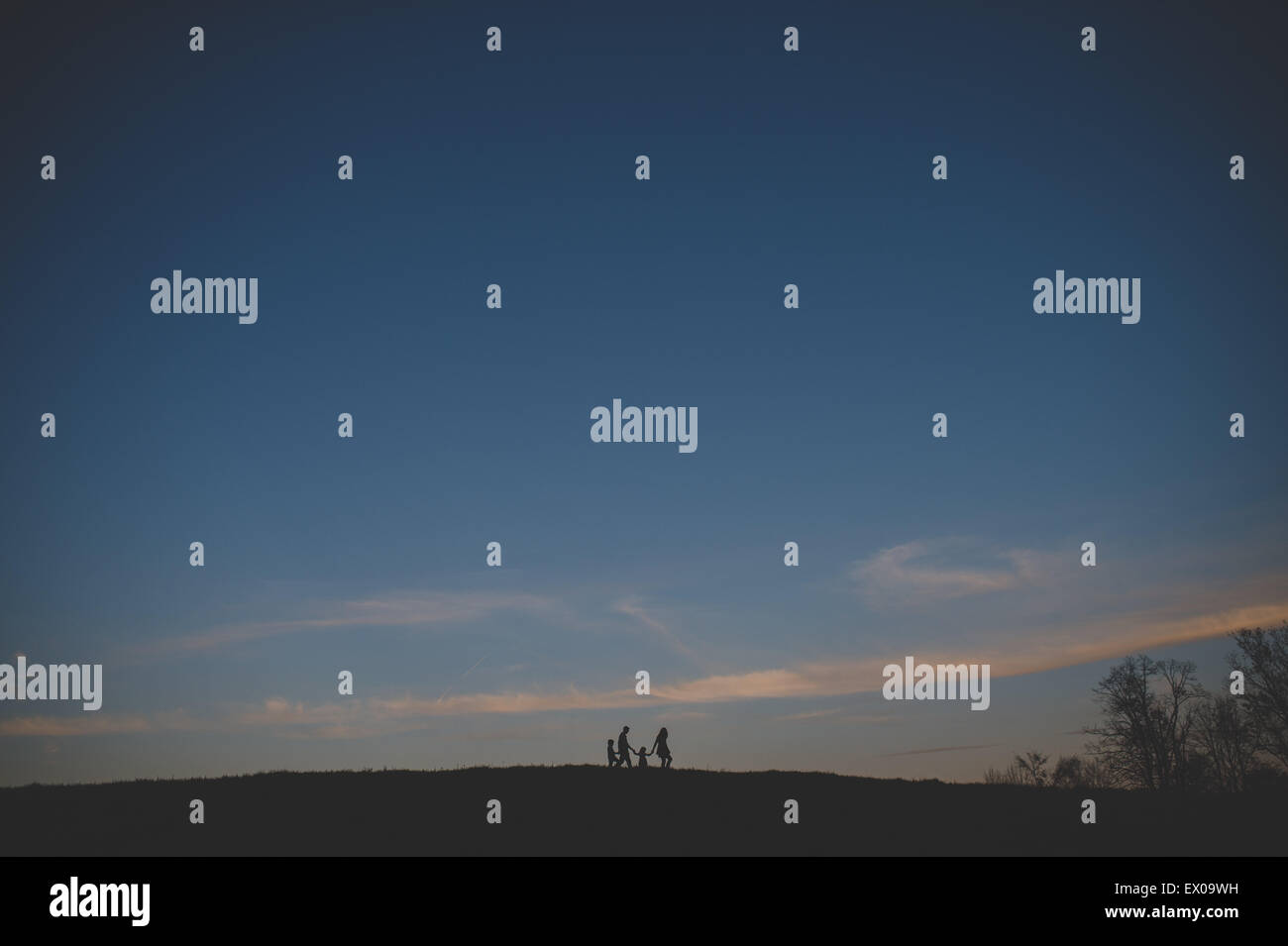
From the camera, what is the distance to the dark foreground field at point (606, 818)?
33.0m

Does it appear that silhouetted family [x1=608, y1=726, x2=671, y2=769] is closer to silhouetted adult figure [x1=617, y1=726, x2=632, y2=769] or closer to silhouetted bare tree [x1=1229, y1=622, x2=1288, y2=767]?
silhouetted adult figure [x1=617, y1=726, x2=632, y2=769]

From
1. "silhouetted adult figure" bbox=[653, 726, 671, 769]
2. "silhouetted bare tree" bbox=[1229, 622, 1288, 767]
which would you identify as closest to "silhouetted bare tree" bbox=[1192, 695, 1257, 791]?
"silhouetted bare tree" bbox=[1229, 622, 1288, 767]

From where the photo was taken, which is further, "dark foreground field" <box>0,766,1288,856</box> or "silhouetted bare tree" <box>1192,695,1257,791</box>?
"silhouetted bare tree" <box>1192,695,1257,791</box>

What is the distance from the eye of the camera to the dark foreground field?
33.0m

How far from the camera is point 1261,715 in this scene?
181 ft

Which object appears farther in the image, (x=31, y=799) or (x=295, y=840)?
(x=31, y=799)

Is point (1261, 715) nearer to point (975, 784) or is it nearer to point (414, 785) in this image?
point (975, 784)

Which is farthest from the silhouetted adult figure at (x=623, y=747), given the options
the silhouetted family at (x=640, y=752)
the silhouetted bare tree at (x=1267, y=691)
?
the silhouetted bare tree at (x=1267, y=691)

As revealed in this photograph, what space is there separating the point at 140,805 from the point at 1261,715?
180 ft

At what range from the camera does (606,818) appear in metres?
35.1

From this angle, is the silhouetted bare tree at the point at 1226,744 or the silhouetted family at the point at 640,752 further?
the silhouetted bare tree at the point at 1226,744

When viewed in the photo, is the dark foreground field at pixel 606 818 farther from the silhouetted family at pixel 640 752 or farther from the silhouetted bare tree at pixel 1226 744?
the silhouetted bare tree at pixel 1226 744

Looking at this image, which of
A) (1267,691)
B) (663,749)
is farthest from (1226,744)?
(663,749)
